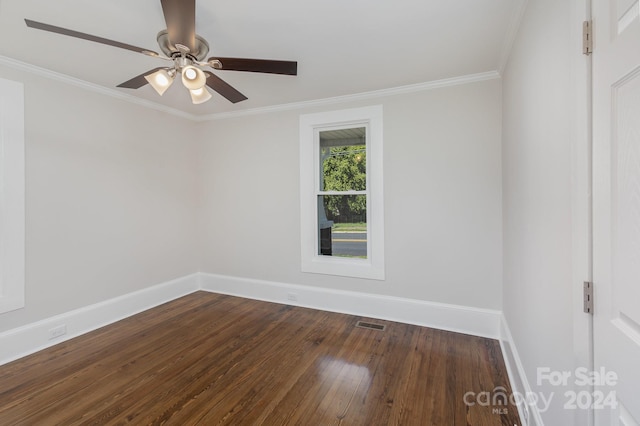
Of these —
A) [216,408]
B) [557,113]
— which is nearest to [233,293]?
[216,408]

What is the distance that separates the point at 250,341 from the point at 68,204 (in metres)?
2.25

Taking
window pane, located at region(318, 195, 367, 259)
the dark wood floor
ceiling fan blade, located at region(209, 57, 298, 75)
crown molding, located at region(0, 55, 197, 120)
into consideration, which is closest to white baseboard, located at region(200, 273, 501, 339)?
the dark wood floor

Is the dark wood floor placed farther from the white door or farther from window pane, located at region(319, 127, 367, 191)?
window pane, located at region(319, 127, 367, 191)

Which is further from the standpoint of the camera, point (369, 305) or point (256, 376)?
point (369, 305)

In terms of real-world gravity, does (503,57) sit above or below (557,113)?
above

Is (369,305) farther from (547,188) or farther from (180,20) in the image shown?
(180,20)

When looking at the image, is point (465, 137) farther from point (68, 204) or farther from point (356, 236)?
point (68, 204)

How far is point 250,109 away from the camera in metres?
3.69

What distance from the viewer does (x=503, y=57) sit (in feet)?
7.59

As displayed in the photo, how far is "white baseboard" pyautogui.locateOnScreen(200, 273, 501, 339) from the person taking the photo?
2.77m

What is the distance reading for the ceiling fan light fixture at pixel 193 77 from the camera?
1.69m

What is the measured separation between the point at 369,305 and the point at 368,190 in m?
1.33

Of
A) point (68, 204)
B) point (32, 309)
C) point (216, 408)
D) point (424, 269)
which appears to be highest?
point (68, 204)

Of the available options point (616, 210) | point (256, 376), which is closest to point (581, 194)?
point (616, 210)
